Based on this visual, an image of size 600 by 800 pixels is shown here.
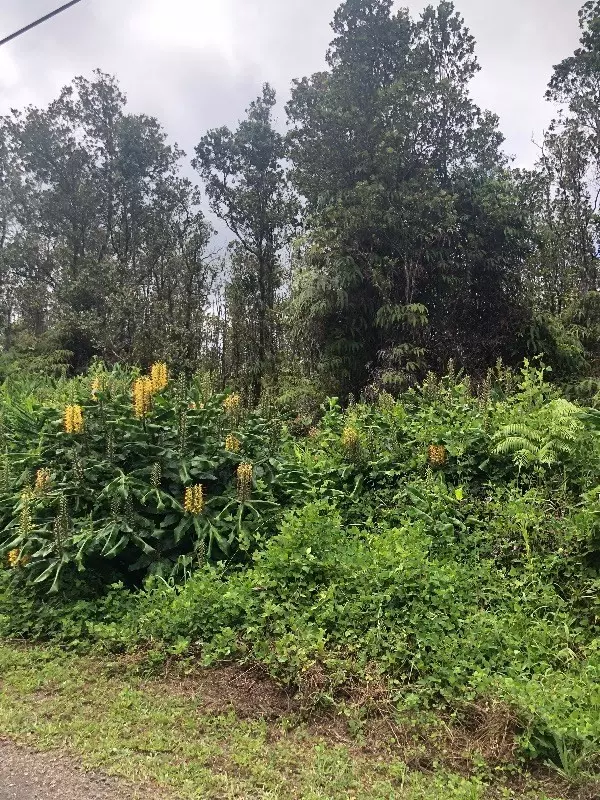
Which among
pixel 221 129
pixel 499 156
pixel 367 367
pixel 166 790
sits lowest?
pixel 166 790

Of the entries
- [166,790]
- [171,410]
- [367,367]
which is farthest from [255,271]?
[166,790]

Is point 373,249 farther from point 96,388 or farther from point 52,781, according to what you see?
point 52,781

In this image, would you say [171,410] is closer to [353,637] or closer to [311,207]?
[353,637]

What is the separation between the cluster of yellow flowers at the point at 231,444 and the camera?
485 cm

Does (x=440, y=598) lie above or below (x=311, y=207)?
below

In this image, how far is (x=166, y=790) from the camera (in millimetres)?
2406

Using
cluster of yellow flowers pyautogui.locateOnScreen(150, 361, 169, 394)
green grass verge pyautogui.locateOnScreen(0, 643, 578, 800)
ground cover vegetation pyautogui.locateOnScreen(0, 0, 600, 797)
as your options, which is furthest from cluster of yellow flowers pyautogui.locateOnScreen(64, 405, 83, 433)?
green grass verge pyautogui.locateOnScreen(0, 643, 578, 800)

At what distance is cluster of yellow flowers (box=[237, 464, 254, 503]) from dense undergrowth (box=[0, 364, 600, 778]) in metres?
0.01

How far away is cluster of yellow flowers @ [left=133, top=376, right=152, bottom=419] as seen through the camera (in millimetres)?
4559

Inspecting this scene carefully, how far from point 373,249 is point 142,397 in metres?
8.39

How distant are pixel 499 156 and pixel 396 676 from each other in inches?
498

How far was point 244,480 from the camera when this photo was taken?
4.58m

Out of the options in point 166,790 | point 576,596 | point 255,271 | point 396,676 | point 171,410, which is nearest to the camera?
point 166,790

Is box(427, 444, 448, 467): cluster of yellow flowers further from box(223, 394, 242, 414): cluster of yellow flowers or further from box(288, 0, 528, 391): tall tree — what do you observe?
box(288, 0, 528, 391): tall tree
